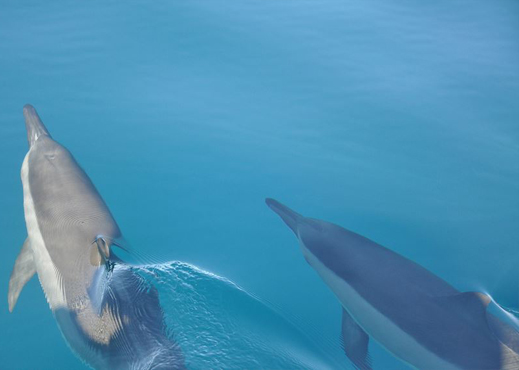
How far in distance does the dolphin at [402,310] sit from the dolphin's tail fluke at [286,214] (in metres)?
0.07

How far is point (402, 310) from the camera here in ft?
11.7

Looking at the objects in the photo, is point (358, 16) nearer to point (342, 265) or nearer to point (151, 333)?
point (342, 265)

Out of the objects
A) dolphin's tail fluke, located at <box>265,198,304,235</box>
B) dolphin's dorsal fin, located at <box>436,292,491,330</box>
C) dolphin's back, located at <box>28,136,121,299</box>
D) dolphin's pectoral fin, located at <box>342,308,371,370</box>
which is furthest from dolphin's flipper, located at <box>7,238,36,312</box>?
dolphin's dorsal fin, located at <box>436,292,491,330</box>

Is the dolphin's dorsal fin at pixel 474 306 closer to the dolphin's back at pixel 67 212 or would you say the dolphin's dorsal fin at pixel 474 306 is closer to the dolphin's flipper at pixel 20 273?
the dolphin's back at pixel 67 212

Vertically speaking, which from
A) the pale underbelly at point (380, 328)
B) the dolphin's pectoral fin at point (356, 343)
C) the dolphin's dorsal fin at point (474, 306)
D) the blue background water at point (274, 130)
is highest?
the blue background water at point (274, 130)

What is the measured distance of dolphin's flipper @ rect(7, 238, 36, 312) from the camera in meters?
3.86

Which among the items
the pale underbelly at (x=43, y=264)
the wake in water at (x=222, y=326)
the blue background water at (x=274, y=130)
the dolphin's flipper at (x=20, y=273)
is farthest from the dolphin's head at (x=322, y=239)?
the dolphin's flipper at (x=20, y=273)

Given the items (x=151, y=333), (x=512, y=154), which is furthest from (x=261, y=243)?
(x=512, y=154)

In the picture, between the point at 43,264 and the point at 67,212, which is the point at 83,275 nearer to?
the point at 43,264

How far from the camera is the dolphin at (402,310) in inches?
128

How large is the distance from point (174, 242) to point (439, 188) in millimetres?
2608

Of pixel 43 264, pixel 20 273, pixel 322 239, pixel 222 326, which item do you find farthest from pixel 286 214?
pixel 20 273

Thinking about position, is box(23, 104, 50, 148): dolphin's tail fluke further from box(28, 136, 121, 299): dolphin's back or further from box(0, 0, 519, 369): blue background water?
box(0, 0, 519, 369): blue background water

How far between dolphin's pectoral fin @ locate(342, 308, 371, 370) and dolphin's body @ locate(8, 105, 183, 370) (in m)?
1.30
